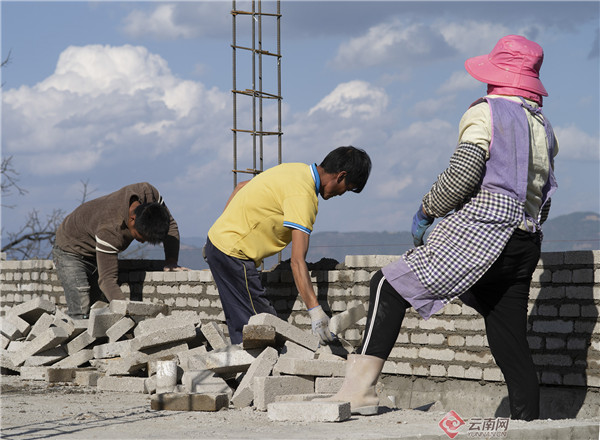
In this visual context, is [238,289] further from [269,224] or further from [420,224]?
[420,224]

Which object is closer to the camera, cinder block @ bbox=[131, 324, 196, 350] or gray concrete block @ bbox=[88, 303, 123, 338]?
cinder block @ bbox=[131, 324, 196, 350]

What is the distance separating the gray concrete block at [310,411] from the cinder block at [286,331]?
121cm

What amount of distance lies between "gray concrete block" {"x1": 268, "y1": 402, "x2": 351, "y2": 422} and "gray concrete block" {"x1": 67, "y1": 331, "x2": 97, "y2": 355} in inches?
124

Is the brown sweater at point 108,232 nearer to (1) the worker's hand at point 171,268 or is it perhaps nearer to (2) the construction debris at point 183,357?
(1) the worker's hand at point 171,268

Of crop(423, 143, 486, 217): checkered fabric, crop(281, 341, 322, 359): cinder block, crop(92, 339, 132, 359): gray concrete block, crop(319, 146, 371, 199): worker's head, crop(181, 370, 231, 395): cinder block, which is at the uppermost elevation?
crop(319, 146, 371, 199): worker's head

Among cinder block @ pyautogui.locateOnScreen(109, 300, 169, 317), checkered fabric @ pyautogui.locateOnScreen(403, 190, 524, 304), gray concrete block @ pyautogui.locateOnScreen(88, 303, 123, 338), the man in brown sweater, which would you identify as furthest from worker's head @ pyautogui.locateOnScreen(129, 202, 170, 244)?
checkered fabric @ pyautogui.locateOnScreen(403, 190, 524, 304)

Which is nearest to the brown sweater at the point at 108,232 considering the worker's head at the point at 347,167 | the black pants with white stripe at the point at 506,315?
the worker's head at the point at 347,167

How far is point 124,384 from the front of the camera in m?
5.61

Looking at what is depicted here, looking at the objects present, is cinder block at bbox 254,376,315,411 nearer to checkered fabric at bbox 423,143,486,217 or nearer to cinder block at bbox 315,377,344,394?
cinder block at bbox 315,377,344,394

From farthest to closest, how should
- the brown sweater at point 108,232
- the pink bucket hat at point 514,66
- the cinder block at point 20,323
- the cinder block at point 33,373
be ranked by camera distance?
the cinder block at point 20,323
the brown sweater at point 108,232
the cinder block at point 33,373
the pink bucket hat at point 514,66

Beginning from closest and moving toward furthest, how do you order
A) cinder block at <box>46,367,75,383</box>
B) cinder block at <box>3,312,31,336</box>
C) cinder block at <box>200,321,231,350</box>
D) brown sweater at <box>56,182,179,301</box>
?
cinder block at <box>200,321,231,350</box> < cinder block at <box>46,367,75,383</box> < brown sweater at <box>56,182,179,301</box> < cinder block at <box>3,312,31,336</box>

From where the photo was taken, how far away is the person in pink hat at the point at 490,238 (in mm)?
3621

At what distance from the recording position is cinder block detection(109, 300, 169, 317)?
21.7ft

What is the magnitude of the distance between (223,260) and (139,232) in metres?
1.45
